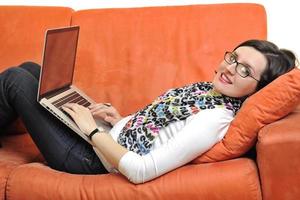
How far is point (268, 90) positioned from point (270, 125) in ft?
0.35

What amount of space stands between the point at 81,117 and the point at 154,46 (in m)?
0.60

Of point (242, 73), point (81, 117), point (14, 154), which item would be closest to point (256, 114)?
point (242, 73)

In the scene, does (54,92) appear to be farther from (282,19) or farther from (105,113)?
(282,19)

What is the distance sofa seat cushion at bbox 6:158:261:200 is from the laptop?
0.18 m

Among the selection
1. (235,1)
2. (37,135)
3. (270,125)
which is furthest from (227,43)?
(37,135)

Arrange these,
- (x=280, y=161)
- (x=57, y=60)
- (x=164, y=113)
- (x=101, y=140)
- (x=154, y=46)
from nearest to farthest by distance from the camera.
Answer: (x=280, y=161), (x=101, y=140), (x=164, y=113), (x=57, y=60), (x=154, y=46)

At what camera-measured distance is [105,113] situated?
1614 millimetres

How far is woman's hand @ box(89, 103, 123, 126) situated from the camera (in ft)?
A: 5.23

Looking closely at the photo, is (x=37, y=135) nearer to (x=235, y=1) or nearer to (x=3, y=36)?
(x=3, y=36)

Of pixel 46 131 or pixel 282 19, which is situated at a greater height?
pixel 282 19

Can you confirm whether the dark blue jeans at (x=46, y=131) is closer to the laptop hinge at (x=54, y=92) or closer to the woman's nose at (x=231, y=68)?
the laptop hinge at (x=54, y=92)

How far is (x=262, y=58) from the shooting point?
1.36m

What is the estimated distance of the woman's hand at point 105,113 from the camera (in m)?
1.59

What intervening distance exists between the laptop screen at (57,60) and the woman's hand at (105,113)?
16cm
